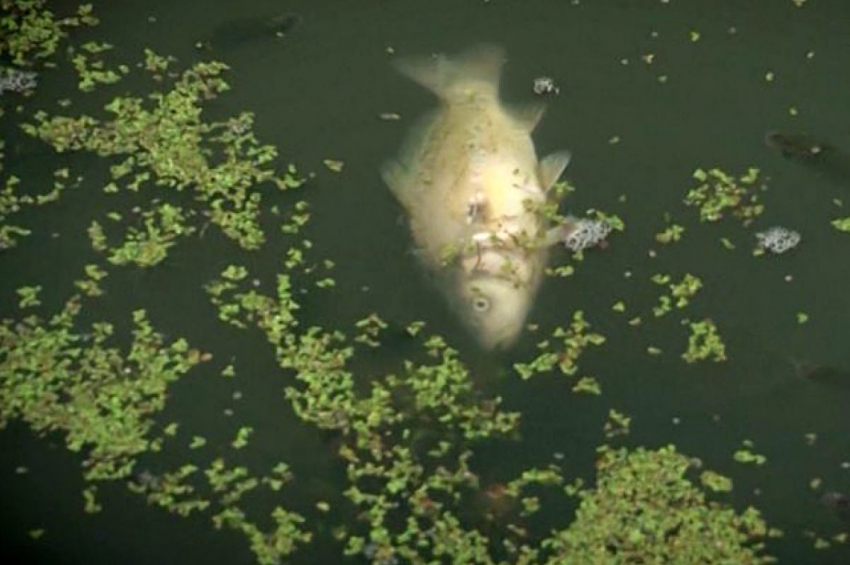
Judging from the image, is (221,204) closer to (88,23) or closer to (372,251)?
(372,251)

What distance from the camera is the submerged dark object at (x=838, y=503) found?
9.71ft

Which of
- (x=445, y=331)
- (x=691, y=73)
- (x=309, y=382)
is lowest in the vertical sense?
(x=309, y=382)

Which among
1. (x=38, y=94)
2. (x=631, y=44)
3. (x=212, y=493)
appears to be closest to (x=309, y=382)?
(x=212, y=493)

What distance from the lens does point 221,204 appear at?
11.5 ft

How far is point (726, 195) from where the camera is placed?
11.7 ft

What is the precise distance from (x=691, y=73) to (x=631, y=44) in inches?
8.4

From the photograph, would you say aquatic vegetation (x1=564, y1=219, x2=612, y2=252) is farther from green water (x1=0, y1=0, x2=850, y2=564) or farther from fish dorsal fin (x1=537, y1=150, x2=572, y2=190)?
fish dorsal fin (x1=537, y1=150, x2=572, y2=190)

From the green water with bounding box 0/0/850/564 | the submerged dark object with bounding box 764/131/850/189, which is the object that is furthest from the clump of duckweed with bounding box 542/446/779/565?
the submerged dark object with bounding box 764/131/850/189

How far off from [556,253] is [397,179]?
50 cm

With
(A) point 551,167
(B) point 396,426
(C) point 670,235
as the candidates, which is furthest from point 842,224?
(B) point 396,426

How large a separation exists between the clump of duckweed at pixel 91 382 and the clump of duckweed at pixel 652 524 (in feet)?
3.29

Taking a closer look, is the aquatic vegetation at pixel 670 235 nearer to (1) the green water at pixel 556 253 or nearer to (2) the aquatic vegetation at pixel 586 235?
(1) the green water at pixel 556 253

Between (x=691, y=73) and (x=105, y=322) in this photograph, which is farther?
(x=691, y=73)

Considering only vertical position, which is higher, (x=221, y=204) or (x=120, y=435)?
(x=221, y=204)
